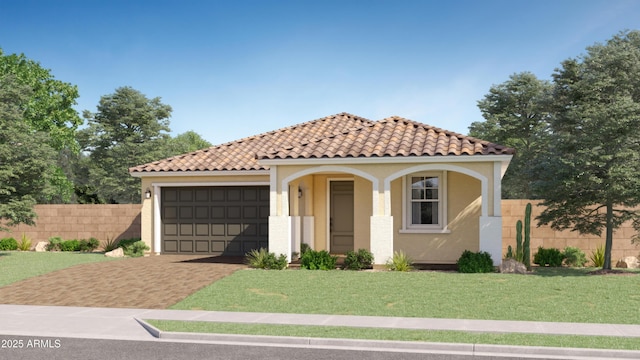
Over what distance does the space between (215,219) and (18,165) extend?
6.93 metres

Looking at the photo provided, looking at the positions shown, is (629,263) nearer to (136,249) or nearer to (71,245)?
(136,249)

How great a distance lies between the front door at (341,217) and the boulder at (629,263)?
8431 millimetres

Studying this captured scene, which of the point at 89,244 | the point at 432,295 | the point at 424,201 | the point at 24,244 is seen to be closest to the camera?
the point at 432,295

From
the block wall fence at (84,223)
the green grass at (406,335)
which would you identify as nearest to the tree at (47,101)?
the block wall fence at (84,223)

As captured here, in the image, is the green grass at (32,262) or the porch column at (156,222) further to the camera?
the porch column at (156,222)

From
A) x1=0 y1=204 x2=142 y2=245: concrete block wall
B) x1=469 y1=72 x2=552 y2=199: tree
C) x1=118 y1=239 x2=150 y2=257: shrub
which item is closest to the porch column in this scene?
x1=118 y1=239 x2=150 y2=257: shrub

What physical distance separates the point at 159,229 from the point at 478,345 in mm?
16171

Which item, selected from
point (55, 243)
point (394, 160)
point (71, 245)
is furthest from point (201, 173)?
point (55, 243)

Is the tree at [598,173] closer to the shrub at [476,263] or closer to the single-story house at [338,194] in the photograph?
the single-story house at [338,194]

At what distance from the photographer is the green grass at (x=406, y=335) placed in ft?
29.9

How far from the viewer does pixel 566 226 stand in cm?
1842

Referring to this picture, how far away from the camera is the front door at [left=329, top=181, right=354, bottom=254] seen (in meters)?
22.3

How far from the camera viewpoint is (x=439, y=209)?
19734 millimetres

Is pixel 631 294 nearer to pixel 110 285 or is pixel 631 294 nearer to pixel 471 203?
pixel 471 203
